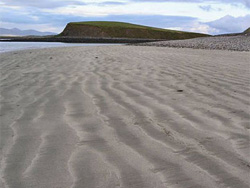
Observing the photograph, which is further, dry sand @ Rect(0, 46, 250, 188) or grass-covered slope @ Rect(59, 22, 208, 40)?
grass-covered slope @ Rect(59, 22, 208, 40)

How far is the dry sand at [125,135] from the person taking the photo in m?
1.95

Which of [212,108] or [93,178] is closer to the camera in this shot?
[93,178]

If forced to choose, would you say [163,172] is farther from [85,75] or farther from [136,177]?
[85,75]

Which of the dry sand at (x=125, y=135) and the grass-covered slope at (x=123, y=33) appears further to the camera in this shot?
the grass-covered slope at (x=123, y=33)

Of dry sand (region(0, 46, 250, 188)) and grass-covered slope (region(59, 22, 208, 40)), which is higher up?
dry sand (region(0, 46, 250, 188))

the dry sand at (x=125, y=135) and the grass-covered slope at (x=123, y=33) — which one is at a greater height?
the dry sand at (x=125, y=135)

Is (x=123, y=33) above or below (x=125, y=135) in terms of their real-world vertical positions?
below

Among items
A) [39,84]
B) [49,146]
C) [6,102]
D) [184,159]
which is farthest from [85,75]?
[184,159]

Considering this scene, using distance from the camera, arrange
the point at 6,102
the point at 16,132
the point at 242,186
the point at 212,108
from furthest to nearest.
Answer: the point at 6,102 < the point at 212,108 < the point at 16,132 < the point at 242,186

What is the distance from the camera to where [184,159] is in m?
2.18

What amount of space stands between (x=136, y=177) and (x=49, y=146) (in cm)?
80

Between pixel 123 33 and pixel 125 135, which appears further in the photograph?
pixel 123 33

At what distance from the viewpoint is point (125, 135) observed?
2.67m

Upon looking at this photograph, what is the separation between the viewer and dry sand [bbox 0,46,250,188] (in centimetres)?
195
